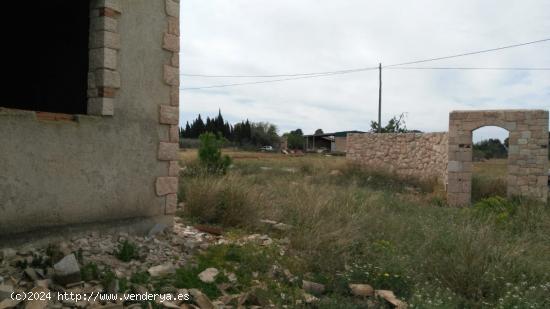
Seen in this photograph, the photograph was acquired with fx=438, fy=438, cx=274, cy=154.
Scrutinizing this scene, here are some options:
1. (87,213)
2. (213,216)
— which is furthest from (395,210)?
(87,213)

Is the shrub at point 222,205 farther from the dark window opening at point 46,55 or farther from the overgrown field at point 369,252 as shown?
the dark window opening at point 46,55

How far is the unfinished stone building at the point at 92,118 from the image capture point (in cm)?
424

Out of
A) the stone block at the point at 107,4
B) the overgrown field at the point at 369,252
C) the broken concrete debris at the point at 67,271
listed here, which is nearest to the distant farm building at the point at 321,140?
the overgrown field at the point at 369,252

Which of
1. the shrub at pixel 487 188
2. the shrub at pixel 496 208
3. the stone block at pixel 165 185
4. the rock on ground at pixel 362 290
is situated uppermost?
the stone block at pixel 165 185

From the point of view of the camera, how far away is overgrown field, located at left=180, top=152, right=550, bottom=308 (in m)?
4.45

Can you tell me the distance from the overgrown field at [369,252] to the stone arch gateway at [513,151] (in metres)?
3.88

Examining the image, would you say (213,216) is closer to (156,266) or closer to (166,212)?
(166,212)

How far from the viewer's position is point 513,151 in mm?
12523

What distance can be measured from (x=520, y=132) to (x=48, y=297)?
41.4 feet

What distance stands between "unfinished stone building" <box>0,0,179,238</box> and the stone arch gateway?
9524 mm

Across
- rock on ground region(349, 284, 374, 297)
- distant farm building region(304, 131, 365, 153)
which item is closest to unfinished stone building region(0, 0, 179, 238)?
rock on ground region(349, 284, 374, 297)

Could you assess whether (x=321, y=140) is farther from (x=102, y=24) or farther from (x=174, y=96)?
(x=102, y=24)

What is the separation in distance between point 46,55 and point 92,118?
228cm

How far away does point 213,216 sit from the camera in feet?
22.9
